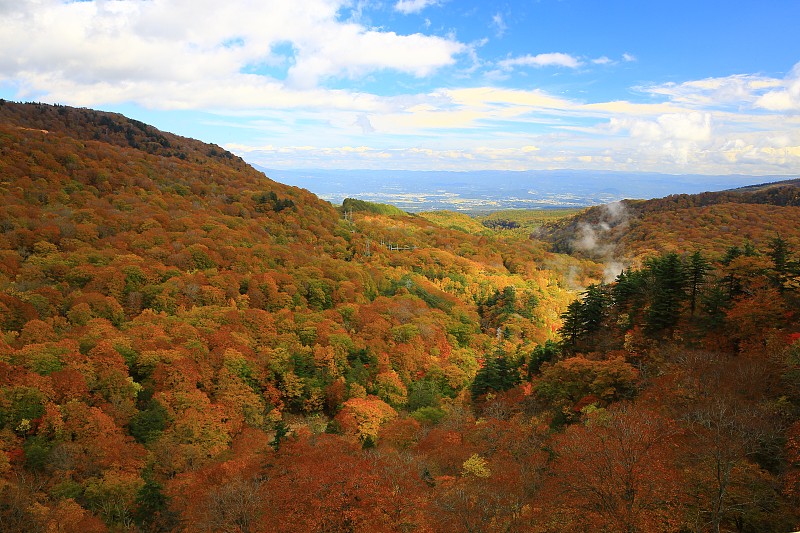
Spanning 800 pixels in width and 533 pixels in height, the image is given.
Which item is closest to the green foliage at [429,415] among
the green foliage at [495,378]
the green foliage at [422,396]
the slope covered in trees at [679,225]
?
the green foliage at [422,396]

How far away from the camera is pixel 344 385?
42.4 metres

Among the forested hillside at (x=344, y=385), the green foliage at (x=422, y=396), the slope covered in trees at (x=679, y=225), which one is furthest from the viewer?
the slope covered in trees at (x=679, y=225)

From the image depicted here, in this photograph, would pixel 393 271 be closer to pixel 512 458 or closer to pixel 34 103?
pixel 512 458

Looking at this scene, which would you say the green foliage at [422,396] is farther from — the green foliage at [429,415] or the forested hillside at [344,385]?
the green foliage at [429,415]

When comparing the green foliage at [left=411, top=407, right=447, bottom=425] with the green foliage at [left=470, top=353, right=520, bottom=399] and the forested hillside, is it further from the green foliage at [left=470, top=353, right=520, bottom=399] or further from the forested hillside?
the green foliage at [left=470, top=353, right=520, bottom=399]

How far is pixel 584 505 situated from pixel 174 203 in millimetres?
80196

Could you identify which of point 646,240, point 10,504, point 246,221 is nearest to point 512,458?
point 10,504

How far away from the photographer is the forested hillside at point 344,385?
628 inches

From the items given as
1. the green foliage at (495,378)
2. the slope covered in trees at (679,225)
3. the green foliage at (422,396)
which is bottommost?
the green foliage at (422,396)

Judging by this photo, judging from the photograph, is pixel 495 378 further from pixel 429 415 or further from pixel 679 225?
pixel 679 225

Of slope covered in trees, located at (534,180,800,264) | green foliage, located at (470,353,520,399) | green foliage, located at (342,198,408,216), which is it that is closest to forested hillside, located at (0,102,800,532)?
green foliage, located at (470,353,520,399)

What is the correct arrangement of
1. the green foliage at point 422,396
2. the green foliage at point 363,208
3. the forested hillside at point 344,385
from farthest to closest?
the green foliage at point 363,208 → the green foliage at point 422,396 → the forested hillside at point 344,385

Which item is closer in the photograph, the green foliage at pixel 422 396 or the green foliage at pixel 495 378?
the green foliage at pixel 495 378

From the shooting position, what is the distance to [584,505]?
1453cm
